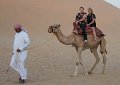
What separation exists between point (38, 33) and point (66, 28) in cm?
644

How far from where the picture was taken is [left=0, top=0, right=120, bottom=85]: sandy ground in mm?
15211

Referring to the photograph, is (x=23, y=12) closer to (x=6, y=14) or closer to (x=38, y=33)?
(x=6, y=14)

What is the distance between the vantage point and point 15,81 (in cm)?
1455

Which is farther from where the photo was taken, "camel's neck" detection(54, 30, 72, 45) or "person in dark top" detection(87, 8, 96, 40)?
"person in dark top" detection(87, 8, 96, 40)

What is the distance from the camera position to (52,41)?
3862 cm

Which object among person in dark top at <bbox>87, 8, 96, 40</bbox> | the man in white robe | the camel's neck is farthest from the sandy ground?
person in dark top at <bbox>87, 8, 96, 40</bbox>

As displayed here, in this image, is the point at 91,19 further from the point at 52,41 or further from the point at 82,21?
the point at 52,41

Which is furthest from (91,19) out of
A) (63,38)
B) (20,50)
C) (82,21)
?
(20,50)

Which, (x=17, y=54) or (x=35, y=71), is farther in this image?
(x=35, y=71)

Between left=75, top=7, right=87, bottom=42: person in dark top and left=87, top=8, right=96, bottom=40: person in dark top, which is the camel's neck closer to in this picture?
left=75, top=7, right=87, bottom=42: person in dark top

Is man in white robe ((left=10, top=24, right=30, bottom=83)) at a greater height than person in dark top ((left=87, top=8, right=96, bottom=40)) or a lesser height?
lesser

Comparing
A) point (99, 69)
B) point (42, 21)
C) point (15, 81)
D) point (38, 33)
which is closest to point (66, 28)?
point (42, 21)

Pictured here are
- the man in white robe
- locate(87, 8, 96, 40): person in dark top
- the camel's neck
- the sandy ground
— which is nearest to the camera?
the man in white robe

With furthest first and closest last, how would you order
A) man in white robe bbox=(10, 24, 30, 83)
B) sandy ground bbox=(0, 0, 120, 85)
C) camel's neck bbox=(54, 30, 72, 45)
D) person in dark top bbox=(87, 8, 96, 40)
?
person in dark top bbox=(87, 8, 96, 40) → camel's neck bbox=(54, 30, 72, 45) → sandy ground bbox=(0, 0, 120, 85) → man in white robe bbox=(10, 24, 30, 83)
